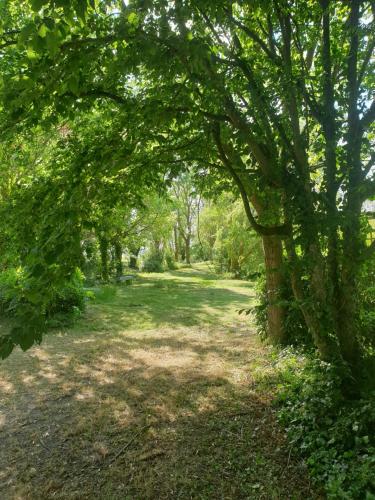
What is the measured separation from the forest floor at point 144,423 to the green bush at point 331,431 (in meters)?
0.19

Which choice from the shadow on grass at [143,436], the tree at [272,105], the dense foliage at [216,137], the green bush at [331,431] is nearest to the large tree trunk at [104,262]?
the shadow on grass at [143,436]

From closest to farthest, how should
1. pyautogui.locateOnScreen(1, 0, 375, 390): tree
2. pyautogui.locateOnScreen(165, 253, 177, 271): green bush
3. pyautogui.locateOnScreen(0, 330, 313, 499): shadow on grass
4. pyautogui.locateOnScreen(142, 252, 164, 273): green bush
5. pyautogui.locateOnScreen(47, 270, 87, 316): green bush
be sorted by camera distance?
pyautogui.locateOnScreen(1, 0, 375, 390): tree, pyautogui.locateOnScreen(0, 330, 313, 499): shadow on grass, pyautogui.locateOnScreen(47, 270, 87, 316): green bush, pyautogui.locateOnScreen(142, 252, 164, 273): green bush, pyautogui.locateOnScreen(165, 253, 177, 271): green bush

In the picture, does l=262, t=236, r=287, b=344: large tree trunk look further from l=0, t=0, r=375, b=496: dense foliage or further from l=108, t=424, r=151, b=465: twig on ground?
l=108, t=424, r=151, b=465: twig on ground

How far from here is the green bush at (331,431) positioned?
2996 mm

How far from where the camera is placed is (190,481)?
3.39m

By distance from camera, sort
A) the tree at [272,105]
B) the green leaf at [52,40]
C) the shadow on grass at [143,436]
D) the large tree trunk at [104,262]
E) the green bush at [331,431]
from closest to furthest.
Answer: the green leaf at [52,40]
the tree at [272,105]
the green bush at [331,431]
the shadow on grass at [143,436]
the large tree trunk at [104,262]

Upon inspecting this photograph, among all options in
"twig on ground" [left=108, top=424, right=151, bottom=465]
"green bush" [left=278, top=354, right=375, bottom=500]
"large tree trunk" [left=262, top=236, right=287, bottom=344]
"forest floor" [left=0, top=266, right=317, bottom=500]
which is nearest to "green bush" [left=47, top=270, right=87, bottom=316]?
"forest floor" [left=0, top=266, right=317, bottom=500]

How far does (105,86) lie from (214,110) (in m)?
1.17

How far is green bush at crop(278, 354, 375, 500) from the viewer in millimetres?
2996

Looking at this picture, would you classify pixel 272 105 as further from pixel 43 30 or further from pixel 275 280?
pixel 275 280

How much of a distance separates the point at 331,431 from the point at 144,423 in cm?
205

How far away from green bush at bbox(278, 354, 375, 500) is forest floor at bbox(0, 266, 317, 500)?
192 mm

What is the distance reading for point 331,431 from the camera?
357 centimetres

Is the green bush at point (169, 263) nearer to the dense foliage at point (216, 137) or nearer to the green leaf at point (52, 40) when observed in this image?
the dense foliage at point (216, 137)
